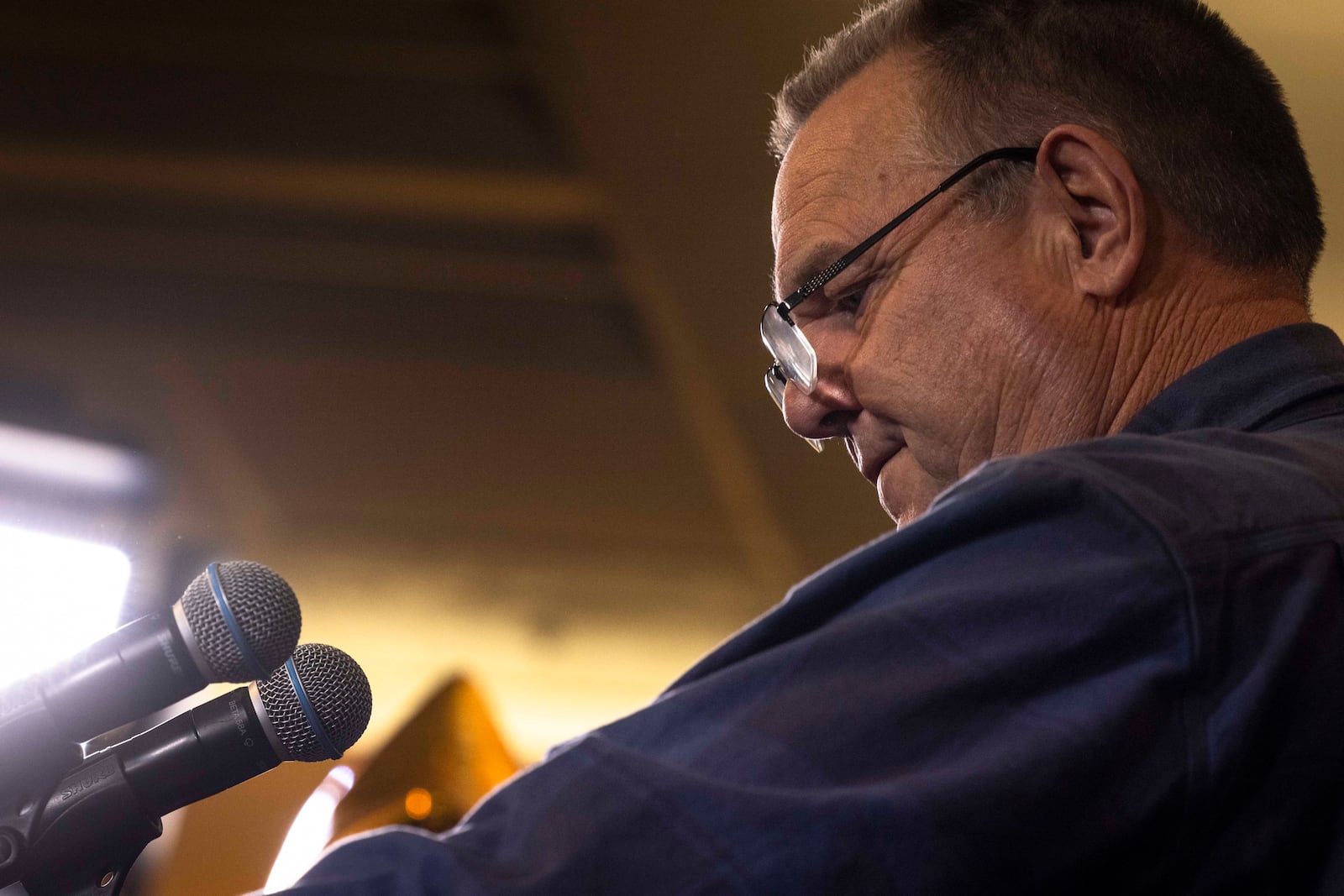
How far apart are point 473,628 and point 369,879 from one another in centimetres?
442

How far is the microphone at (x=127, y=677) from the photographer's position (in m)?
0.67

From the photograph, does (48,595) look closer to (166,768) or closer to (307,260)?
(307,260)

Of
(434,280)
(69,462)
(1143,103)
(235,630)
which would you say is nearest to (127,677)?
(235,630)

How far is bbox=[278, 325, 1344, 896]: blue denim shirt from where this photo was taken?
1.35ft

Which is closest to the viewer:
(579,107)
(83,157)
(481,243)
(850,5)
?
(850,5)

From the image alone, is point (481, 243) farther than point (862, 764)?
Yes

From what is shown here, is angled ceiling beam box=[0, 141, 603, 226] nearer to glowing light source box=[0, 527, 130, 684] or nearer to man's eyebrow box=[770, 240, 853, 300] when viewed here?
glowing light source box=[0, 527, 130, 684]

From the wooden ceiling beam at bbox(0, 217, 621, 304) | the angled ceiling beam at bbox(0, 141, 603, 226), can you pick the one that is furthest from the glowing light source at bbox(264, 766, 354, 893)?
the angled ceiling beam at bbox(0, 141, 603, 226)

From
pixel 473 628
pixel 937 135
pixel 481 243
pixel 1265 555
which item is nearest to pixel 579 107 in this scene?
pixel 481 243

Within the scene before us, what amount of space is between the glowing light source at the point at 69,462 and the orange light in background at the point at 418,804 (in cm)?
241

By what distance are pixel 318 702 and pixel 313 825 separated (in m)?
4.73

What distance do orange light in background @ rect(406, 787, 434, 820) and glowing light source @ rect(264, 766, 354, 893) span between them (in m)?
0.32

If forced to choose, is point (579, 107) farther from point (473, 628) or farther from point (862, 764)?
point (473, 628)

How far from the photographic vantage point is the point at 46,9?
2.21m
